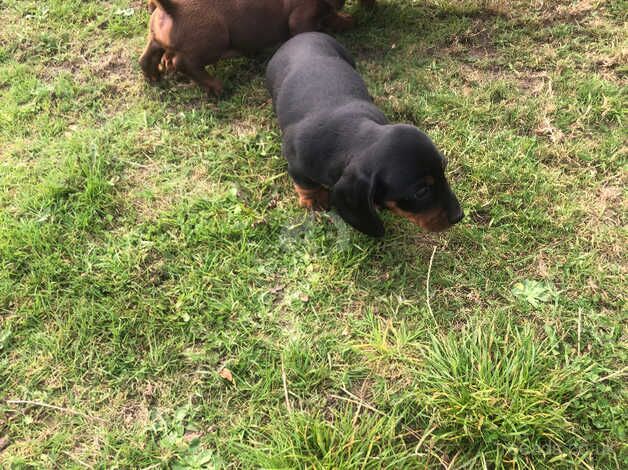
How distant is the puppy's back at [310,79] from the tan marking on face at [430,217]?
735 millimetres

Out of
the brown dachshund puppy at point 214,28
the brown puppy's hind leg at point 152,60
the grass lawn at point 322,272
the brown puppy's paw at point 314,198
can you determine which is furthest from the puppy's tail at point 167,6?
the brown puppy's paw at point 314,198

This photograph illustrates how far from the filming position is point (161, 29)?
3.43 meters

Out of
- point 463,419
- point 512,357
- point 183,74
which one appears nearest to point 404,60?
point 183,74

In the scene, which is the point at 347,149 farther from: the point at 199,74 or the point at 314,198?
the point at 199,74

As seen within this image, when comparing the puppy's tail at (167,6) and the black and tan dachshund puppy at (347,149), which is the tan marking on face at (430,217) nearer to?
the black and tan dachshund puppy at (347,149)

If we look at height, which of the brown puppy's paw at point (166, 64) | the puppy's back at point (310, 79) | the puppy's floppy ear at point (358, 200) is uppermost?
the puppy's back at point (310, 79)

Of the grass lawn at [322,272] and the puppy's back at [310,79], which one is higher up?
the puppy's back at [310,79]

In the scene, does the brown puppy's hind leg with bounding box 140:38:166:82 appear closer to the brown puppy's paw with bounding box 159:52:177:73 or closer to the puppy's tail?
the brown puppy's paw with bounding box 159:52:177:73

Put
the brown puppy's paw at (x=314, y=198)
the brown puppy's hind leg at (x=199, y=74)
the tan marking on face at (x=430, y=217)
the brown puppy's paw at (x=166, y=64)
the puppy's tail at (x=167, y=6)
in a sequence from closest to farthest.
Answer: the tan marking on face at (x=430, y=217), the brown puppy's paw at (x=314, y=198), the puppy's tail at (x=167, y=6), the brown puppy's hind leg at (x=199, y=74), the brown puppy's paw at (x=166, y=64)

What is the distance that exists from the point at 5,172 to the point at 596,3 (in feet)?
15.4

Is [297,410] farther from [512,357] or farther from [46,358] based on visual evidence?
[46,358]

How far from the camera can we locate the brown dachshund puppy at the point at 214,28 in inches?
134

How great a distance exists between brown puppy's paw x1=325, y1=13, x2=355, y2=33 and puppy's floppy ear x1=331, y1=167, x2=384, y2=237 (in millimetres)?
2012

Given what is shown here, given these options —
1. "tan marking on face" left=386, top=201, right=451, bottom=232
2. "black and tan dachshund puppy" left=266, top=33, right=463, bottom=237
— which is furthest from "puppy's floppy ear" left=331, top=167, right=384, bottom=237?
"tan marking on face" left=386, top=201, right=451, bottom=232
